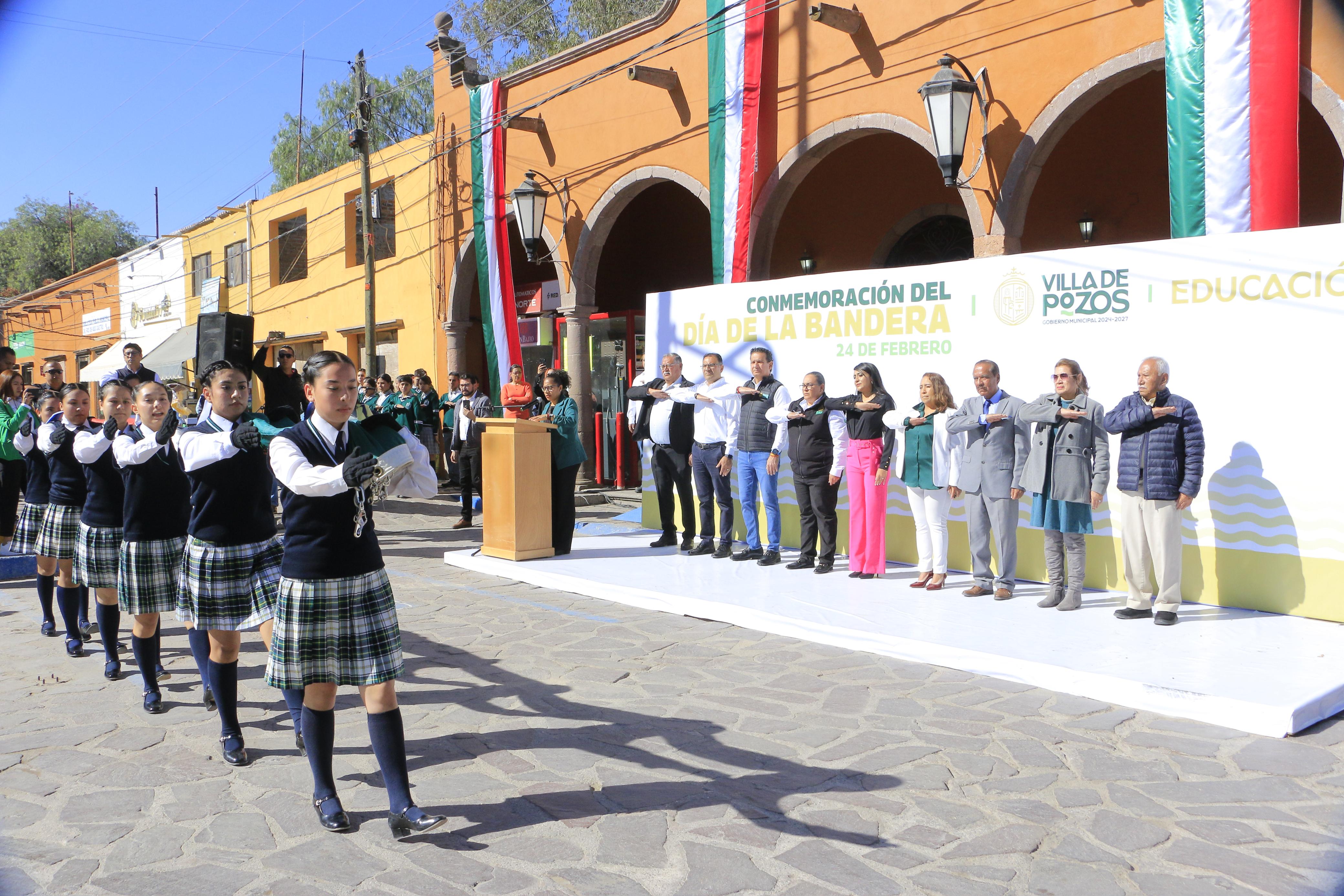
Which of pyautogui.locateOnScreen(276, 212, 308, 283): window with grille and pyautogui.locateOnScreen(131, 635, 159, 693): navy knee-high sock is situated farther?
pyautogui.locateOnScreen(276, 212, 308, 283): window with grille

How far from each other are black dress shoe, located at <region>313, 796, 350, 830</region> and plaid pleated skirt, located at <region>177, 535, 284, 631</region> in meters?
0.98

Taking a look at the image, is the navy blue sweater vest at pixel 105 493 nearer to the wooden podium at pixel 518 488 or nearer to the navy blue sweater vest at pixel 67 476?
the navy blue sweater vest at pixel 67 476

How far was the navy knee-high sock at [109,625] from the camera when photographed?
5.56 meters

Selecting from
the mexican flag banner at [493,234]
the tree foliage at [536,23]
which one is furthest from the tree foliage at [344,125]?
the mexican flag banner at [493,234]

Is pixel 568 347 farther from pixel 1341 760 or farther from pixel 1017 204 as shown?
pixel 1341 760

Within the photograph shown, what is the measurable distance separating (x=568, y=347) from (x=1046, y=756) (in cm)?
1142

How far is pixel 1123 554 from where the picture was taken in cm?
699

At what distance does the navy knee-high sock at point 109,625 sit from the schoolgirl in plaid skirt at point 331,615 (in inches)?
98.7

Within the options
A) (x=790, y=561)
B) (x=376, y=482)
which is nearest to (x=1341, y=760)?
(x=376, y=482)

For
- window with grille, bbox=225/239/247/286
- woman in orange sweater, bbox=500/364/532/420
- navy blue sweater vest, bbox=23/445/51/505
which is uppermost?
window with grille, bbox=225/239/247/286

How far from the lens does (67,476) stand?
20.4 feet

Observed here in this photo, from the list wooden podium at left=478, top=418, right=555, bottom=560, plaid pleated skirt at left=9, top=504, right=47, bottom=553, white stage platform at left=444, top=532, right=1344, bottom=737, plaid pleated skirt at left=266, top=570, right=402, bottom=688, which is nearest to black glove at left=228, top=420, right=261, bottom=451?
plaid pleated skirt at left=266, top=570, right=402, bottom=688

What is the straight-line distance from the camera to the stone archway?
1066cm

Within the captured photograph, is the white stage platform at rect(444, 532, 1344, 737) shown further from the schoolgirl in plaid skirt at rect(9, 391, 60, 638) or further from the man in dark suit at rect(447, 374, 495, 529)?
the schoolgirl in plaid skirt at rect(9, 391, 60, 638)
